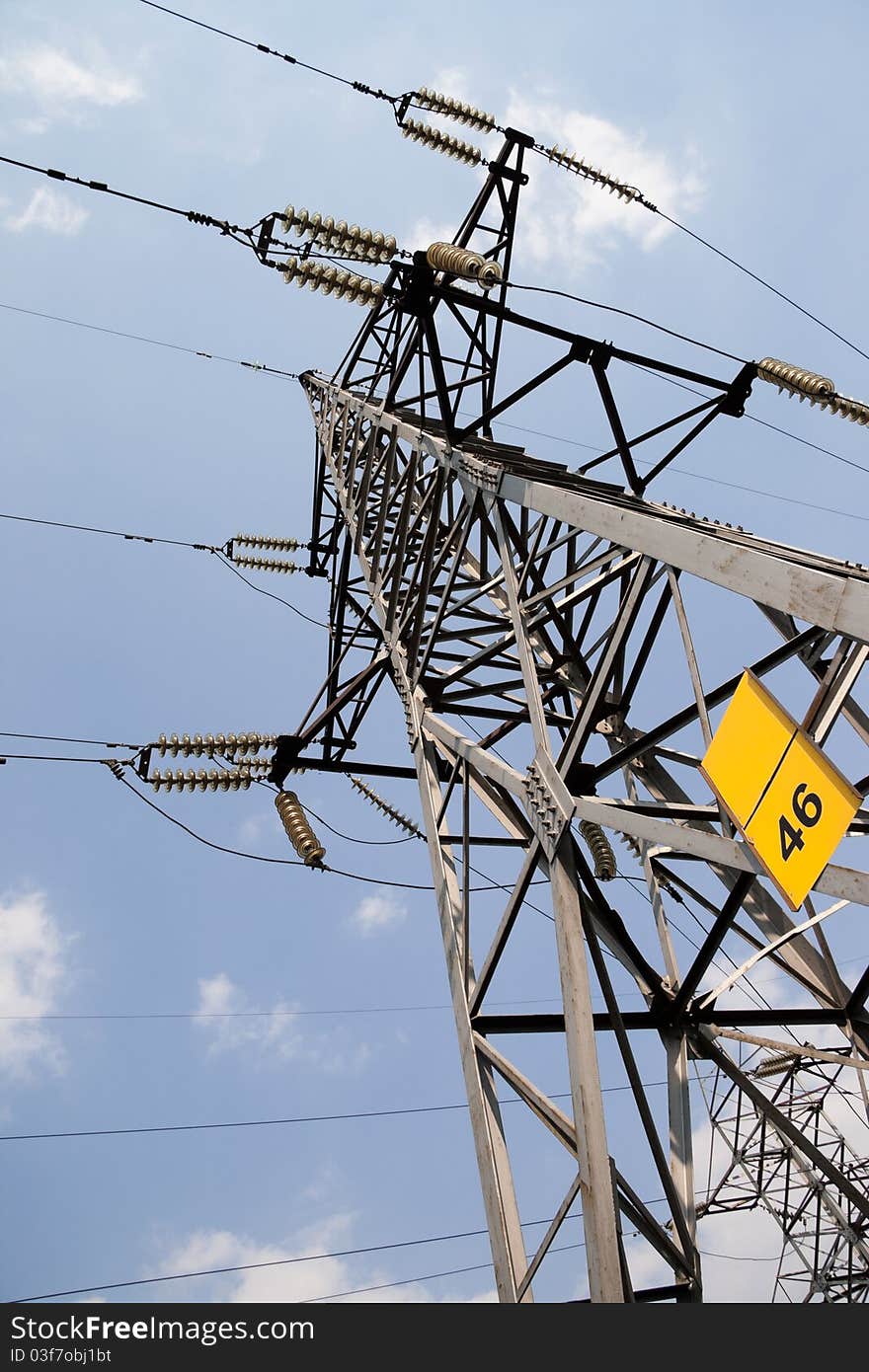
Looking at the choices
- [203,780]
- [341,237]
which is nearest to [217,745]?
[203,780]

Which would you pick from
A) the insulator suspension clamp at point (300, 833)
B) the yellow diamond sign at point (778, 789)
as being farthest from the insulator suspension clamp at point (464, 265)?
the insulator suspension clamp at point (300, 833)

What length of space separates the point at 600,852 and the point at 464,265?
6007 mm

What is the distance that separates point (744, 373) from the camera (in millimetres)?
10234

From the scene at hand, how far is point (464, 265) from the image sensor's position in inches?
340

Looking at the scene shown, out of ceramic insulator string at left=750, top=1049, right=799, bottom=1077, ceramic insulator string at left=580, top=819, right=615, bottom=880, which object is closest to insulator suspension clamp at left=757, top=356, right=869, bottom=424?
ceramic insulator string at left=580, top=819, right=615, bottom=880

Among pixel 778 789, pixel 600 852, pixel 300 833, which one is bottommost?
pixel 778 789

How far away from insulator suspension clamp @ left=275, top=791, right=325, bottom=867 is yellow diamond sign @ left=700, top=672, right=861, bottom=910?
7309mm

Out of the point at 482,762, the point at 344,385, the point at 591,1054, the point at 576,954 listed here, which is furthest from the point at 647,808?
the point at 344,385

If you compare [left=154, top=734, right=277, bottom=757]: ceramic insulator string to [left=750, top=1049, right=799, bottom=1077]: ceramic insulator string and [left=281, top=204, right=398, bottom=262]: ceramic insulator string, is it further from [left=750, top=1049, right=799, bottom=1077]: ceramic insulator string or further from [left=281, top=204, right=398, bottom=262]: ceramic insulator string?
[left=750, top=1049, right=799, bottom=1077]: ceramic insulator string

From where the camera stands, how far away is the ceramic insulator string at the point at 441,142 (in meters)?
13.9

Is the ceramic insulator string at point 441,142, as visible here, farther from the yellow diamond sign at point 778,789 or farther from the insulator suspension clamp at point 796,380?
the yellow diamond sign at point 778,789

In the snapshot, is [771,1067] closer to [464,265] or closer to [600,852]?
[600,852]
